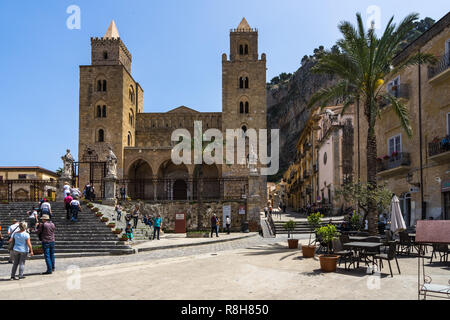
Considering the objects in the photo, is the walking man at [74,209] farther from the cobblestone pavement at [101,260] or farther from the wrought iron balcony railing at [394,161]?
the wrought iron balcony railing at [394,161]

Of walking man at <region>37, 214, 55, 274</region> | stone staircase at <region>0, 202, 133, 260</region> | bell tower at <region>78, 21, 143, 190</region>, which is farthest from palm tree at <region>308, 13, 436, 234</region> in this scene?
bell tower at <region>78, 21, 143, 190</region>

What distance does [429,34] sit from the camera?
61.6 ft

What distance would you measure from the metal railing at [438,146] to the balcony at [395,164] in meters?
2.03

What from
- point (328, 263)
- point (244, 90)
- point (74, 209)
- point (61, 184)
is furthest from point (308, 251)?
point (244, 90)

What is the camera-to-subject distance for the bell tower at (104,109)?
151 ft

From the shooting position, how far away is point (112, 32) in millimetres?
52406

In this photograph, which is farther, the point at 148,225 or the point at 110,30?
the point at 110,30

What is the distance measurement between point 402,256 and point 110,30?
49.1 meters

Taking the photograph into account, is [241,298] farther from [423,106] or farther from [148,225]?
[148,225]

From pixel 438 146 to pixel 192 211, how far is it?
49.1 ft

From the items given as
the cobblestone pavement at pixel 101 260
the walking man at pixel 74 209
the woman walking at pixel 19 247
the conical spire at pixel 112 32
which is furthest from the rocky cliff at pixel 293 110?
the woman walking at pixel 19 247

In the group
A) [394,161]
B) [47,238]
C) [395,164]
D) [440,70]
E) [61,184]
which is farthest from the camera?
[61,184]

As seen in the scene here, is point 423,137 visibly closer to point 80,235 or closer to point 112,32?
point 80,235
